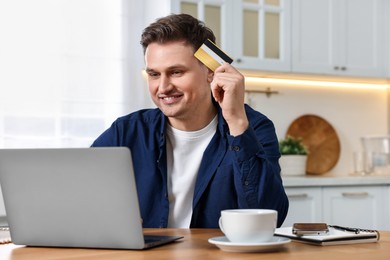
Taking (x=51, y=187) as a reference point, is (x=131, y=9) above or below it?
above

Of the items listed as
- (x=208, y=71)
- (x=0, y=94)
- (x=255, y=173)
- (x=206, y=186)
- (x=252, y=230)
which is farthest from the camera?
(x=0, y=94)

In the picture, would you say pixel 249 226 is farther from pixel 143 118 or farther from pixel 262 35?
pixel 262 35

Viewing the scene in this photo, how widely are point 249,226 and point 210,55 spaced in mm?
534

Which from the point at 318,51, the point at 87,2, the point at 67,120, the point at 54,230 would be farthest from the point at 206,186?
the point at 318,51

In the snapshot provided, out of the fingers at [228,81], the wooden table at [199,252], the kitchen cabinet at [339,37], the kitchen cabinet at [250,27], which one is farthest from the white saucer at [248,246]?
the kitchen cabinet at [339,37]

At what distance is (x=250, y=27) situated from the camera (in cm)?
405

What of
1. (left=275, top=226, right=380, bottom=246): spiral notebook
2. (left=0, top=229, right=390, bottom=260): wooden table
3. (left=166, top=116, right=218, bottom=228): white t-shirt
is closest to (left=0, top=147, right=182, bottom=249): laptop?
(left=0, top=229, right=390, bottom=260): wooden table

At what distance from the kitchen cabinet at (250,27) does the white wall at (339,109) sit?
1.18ft

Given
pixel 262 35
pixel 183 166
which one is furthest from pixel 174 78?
pixel 262 35

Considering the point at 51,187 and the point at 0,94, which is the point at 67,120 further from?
the point at 51,187

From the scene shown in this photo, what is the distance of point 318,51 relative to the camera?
423 cm

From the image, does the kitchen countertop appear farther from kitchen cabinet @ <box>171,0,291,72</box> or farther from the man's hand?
the man's hand

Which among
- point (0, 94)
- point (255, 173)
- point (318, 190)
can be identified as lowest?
point (318, 190)

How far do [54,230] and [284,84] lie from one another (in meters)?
3.15
